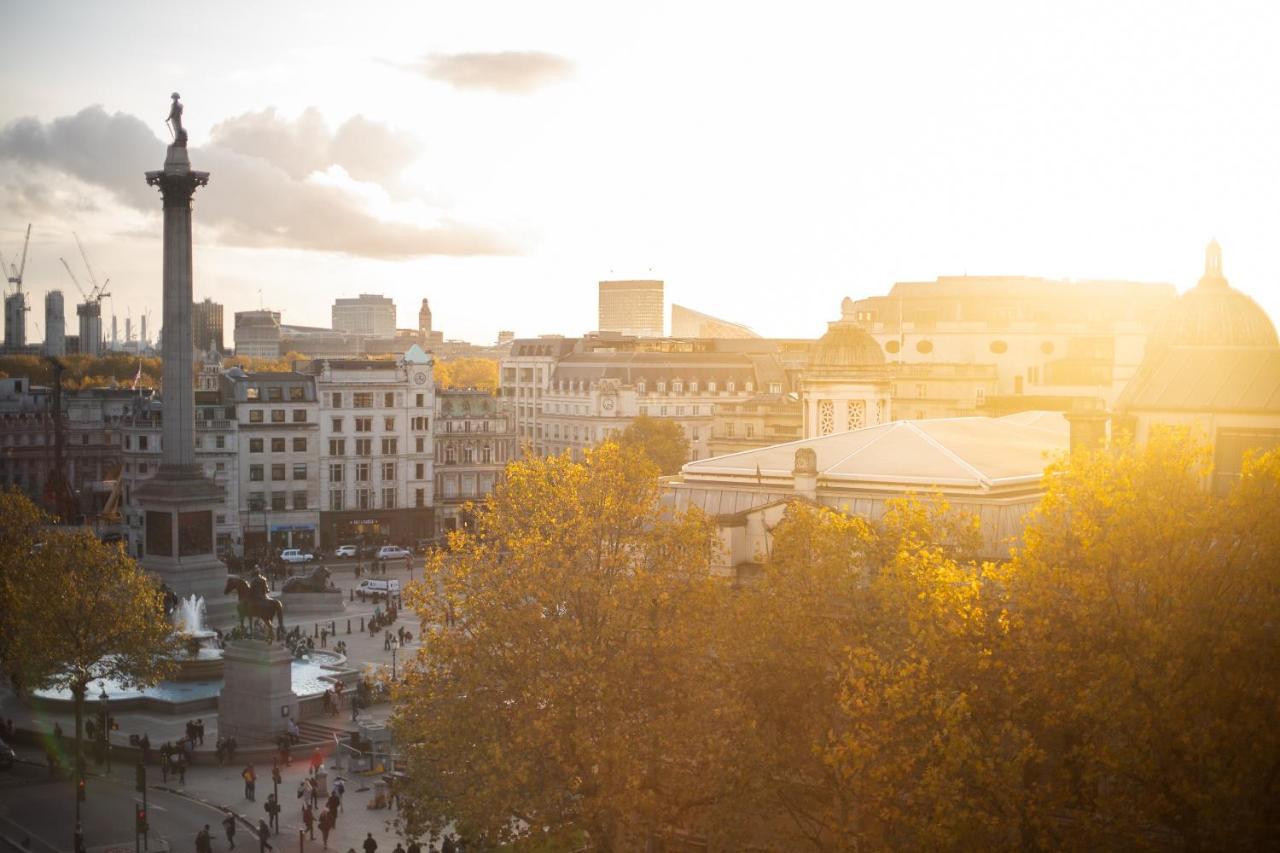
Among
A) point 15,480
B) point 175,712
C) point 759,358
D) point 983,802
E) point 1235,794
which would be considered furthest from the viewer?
point 759,358

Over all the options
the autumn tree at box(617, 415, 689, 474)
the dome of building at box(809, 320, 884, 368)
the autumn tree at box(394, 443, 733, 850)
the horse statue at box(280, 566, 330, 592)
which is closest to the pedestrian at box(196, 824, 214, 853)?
the autumn tree at box(394, 443, 733, 850)

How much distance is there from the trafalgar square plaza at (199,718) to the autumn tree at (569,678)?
3013 mm

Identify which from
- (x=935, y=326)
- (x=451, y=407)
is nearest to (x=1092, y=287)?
(x=935, y=326)

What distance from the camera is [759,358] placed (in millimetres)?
149875

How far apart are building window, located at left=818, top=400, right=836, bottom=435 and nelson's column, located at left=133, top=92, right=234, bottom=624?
36.4m

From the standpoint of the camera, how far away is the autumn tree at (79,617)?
167ft

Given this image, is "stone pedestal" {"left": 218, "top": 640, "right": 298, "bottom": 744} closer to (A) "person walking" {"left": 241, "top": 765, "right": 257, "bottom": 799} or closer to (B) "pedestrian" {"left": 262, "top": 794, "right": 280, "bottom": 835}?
(A) "person walking" {"left": 241, "top": 765, "right": 257, "bottom": 799}

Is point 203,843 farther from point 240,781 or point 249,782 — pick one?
point 240,781

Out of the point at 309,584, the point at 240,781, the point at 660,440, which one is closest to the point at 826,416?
the point at 309,584

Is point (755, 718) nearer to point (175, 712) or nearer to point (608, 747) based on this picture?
point (608, 747)

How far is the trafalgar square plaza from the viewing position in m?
45.1

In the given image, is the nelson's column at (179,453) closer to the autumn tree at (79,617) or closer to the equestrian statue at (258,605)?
the equestrian statue at (258,605)

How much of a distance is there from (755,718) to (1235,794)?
10.5 m

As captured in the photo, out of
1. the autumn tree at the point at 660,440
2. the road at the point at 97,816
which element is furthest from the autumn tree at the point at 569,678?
the autumn tree at the point at 660,440
